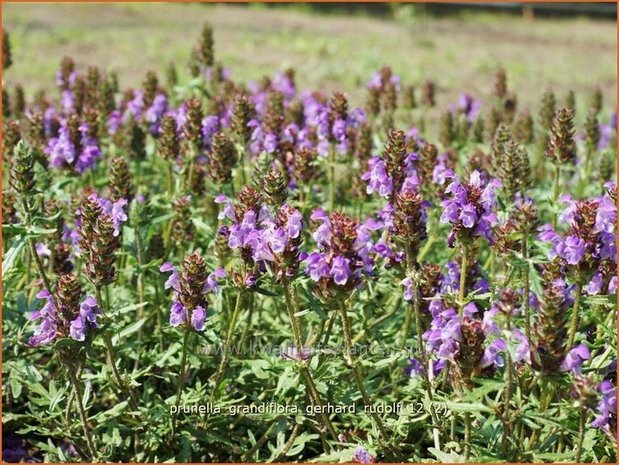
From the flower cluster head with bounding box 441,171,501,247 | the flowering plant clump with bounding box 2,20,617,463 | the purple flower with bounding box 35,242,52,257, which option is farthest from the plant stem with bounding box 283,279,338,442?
the purple flower with bounding box 35,242,52,257

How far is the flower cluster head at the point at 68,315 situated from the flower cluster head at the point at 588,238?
1.75 metres

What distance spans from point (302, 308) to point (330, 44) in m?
13.1

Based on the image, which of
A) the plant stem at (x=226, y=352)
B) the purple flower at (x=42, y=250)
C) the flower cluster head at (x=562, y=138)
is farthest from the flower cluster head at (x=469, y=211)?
the purple flower at (x=42, y=250)

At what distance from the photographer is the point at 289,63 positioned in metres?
14.1

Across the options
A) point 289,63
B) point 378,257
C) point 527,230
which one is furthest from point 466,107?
point 289,63

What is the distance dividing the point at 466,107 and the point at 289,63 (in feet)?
25.9

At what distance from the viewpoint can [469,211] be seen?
2900mm

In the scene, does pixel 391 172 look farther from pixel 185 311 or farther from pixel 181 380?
pixel 181 380

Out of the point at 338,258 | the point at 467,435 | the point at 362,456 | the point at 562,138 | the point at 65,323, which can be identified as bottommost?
the point at 362,456

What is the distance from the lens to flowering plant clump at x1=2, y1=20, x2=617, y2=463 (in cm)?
287

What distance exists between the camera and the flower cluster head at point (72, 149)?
4.48 metres

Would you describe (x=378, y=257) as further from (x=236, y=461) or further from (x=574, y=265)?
(x=236, y=461)

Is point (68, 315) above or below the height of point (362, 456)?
above

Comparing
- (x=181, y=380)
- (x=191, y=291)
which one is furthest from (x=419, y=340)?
(x=181, y=380)
